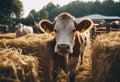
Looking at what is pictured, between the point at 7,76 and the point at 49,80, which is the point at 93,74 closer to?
the point at 49,80

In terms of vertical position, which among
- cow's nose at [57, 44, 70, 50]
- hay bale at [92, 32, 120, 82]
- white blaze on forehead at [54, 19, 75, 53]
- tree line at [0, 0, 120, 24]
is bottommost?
hay bale at [92, 32, 120, 82]

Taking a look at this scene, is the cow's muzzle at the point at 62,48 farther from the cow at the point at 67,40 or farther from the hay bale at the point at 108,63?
the hay bale at the point at 108,63

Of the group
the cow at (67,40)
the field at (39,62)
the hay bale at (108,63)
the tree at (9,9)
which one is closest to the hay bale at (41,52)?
the field at (39,62)

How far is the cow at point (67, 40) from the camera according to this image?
626 cm

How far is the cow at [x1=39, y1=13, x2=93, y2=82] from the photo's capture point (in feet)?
20.5

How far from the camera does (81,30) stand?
708 centimetres

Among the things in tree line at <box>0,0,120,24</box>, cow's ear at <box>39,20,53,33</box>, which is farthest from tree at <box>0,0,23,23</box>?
cow's ear at <box>39,20,53,33</box>

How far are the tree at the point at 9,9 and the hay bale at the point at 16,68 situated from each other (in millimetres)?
53281

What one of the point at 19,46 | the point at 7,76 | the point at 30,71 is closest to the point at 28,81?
the point at 30,71

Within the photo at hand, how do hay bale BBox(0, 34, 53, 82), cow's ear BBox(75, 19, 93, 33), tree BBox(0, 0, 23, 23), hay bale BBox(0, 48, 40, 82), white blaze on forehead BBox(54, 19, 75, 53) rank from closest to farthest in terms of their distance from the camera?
hay bale BBox(0, 48, 40, 82) → hay bale BBox(0, 34, 53, 82) → white blaze on forehead BBox(54, 19, 75, 53) → cow's ear BBox(75, 19, 93, 33) → tree BBox(0, 0, 23, 23)

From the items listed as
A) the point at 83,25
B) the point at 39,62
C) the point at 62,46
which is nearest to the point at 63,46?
the point at 62,46

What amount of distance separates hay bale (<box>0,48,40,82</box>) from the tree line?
42184 millimetres

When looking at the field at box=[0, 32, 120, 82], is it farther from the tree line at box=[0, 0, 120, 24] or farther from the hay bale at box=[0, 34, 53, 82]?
the tree line at box=[0, 0, 120, 24]

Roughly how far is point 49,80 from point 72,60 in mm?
1716
